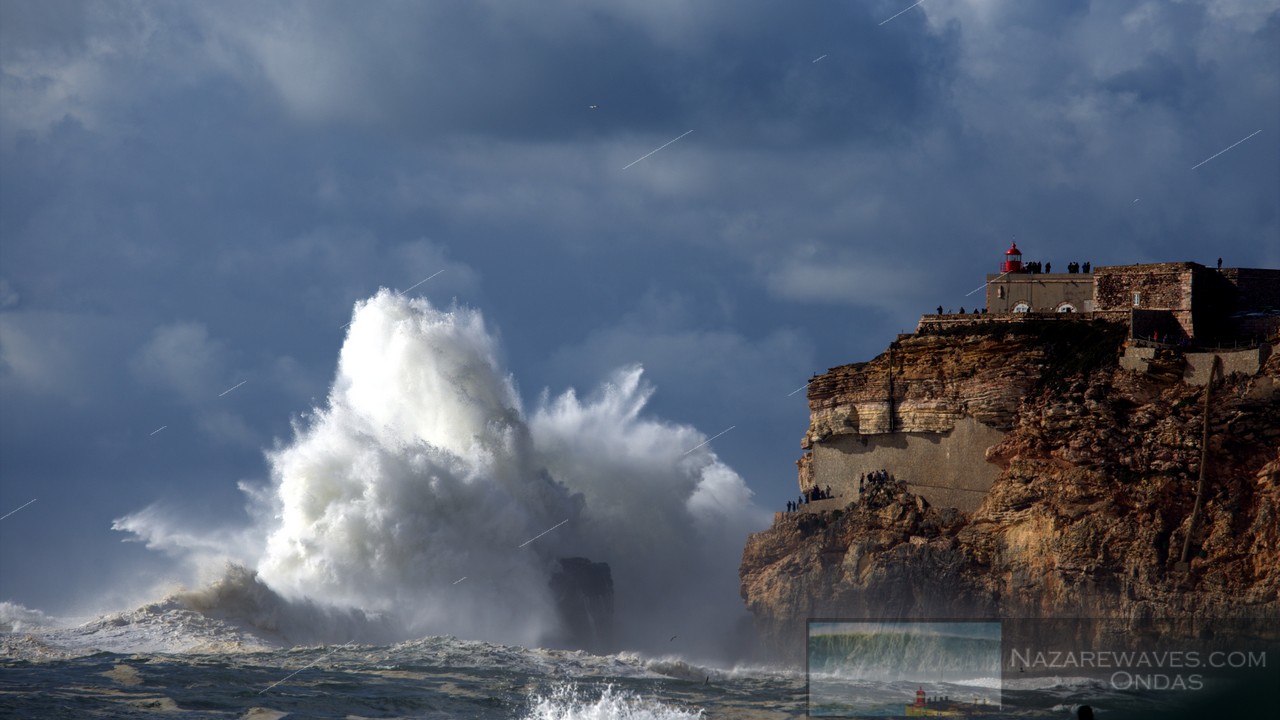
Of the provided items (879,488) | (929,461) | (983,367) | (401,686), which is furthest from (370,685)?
(983,367)

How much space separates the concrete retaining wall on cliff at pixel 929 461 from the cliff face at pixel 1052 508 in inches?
18.9

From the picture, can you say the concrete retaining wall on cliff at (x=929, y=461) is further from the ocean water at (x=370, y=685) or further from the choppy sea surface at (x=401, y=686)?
the ocean water at (x=370, y=685)

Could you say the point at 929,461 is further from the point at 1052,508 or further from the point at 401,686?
the point at 401,686

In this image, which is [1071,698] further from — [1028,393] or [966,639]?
[1028,393]

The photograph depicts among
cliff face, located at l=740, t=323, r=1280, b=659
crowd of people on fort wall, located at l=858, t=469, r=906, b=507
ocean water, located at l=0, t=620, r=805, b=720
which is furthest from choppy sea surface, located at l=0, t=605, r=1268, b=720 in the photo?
crowd of people on fort wall, located at l=858, t=469, r=906, b=507

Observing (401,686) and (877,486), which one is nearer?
(401,686)

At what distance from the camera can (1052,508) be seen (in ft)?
178

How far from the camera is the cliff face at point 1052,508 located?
51812 millimetres

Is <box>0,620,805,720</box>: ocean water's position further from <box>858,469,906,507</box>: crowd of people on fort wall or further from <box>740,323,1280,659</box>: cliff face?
<box>858,469,906,507</box>: crowd of people on fort wall

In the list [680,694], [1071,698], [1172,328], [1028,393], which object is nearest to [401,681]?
[680,694]

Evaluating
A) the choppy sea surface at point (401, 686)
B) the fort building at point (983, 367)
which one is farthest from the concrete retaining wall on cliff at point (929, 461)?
the choppy sea surface at point (401, 686)

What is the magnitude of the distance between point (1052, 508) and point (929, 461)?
21.7ft

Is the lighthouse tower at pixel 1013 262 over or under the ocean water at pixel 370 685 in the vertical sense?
over

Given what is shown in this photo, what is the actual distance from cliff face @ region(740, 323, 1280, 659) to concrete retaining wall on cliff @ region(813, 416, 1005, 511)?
1.58ft
